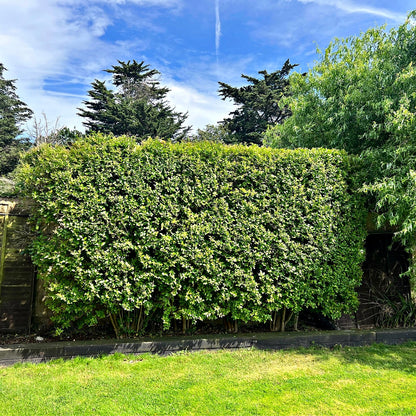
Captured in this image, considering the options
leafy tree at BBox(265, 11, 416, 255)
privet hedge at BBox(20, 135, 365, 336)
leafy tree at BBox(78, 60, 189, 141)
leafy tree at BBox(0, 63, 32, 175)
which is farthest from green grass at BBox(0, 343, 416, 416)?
leafy tree at BBox(0, 63, 32, 175)

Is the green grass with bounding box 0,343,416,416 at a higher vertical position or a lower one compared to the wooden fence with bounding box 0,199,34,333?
lower

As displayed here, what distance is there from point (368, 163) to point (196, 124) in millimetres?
22093

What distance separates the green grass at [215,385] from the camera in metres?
2.86

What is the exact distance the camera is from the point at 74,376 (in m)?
3.49

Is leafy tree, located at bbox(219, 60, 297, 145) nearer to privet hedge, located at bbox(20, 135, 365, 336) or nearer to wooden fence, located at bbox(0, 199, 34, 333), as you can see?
privet hedge, located at bbox(20, 135, 365, 336)

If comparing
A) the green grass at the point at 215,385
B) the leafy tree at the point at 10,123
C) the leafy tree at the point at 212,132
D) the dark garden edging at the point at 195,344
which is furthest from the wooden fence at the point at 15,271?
the leafy tree at the point at 212,132

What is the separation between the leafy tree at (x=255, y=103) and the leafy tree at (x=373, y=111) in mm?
16129

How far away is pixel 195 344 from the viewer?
4.48 metres

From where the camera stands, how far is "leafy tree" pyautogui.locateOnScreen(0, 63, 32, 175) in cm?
2197

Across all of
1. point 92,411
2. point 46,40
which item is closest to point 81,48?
point 46,40

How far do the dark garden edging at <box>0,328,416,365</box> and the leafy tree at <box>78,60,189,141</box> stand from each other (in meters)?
18.0

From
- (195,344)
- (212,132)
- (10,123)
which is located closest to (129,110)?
(212,132)

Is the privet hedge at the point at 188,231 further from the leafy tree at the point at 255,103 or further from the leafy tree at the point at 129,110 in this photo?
the leafy tree at the point at 255,103

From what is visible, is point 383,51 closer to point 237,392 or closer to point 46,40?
point 237,392
